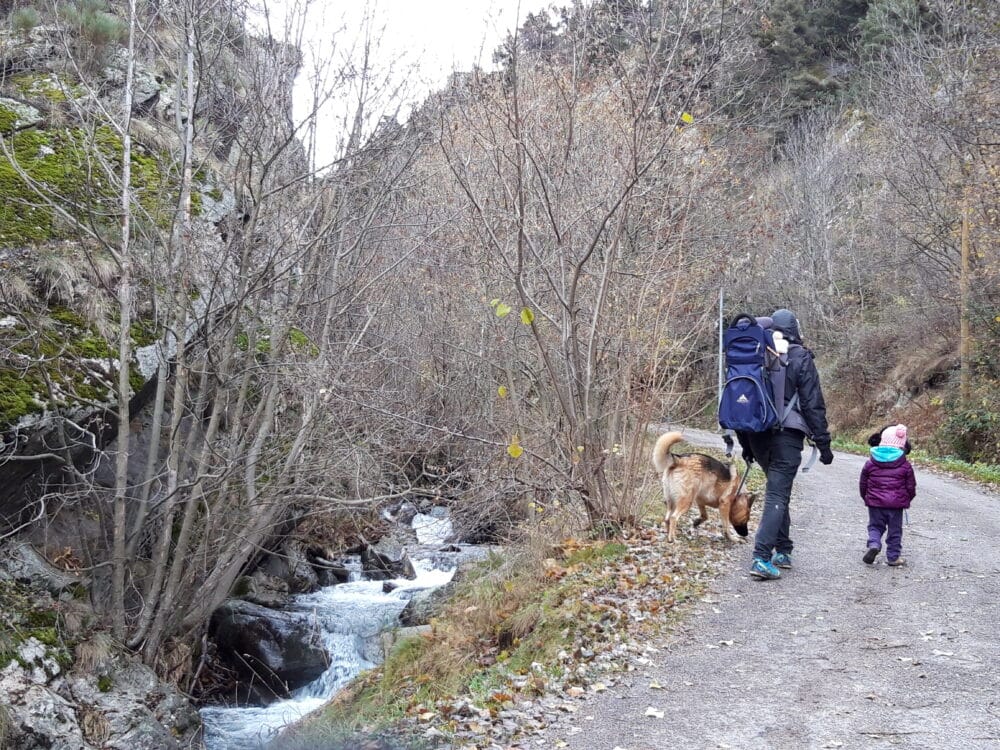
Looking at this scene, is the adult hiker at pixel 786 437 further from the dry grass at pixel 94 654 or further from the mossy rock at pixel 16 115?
the mossy rock at pixel 16 115

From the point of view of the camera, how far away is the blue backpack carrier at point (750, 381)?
7051 mm

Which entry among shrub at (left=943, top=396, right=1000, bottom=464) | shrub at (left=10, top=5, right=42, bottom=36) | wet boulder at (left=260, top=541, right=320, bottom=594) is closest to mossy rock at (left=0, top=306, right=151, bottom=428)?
wet boulder at (left=260, top=541, right=320, bottom=594)

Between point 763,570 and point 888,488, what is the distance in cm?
137

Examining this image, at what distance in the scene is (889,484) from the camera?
758 centimetres

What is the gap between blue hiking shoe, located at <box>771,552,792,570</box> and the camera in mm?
7902

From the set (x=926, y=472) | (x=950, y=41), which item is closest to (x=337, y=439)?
(x=926, y=472)

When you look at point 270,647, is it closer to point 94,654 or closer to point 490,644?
point 94,654

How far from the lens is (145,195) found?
9195 mm

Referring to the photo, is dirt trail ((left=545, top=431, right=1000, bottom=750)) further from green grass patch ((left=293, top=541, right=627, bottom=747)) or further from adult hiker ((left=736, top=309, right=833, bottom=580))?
green grass patch ((left=293, top=541, right=627, bottom=747))

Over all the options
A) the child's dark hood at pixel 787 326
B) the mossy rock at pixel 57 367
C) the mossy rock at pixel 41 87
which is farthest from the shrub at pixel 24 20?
the child's dark hood at pixel 787 326

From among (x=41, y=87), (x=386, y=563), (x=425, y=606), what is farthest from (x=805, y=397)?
(x=41, y=87)

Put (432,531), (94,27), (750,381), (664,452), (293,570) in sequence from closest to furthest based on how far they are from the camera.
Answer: (750,381), (664,452), (94,27), (293,570), (432,531)

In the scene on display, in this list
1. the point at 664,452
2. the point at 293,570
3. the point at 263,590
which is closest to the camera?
the point at 664,452

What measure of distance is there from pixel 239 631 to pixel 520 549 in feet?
11.3
